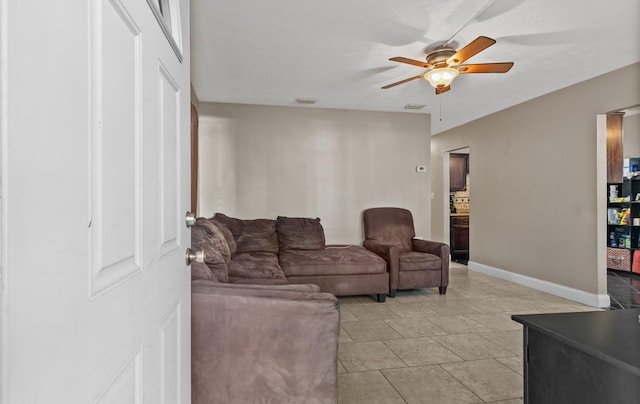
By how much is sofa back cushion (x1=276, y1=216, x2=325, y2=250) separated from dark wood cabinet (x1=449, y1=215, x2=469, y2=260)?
3563 mm

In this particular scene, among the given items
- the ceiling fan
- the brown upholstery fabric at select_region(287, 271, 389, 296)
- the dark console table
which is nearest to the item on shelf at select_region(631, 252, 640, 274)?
the brown upholstery fabric at select_region(287, 271, 389, 296)

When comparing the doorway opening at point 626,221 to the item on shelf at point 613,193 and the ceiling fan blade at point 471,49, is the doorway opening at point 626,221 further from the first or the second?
the ceiling fan blade at point 471,49

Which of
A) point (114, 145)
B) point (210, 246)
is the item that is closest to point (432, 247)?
point (210, 246)

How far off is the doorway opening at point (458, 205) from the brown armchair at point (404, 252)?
222cm

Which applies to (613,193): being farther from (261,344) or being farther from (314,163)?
(261,344)

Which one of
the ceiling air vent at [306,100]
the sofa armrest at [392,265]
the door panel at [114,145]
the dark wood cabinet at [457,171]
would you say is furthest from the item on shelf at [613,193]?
the door panel at [114,145]

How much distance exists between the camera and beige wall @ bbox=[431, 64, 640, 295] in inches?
159

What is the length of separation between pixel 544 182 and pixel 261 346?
4.45 metres

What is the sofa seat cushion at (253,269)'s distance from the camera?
3.24m

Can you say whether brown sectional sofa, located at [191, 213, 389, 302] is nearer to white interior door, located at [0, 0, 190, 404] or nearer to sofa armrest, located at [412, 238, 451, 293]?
sofa armrest, located at [412, 238, 451, 293]

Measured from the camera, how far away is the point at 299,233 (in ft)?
15.7

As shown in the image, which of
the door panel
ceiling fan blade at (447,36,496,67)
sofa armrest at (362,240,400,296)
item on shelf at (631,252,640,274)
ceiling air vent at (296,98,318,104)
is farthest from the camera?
item on shelf at (631,252,640,274)

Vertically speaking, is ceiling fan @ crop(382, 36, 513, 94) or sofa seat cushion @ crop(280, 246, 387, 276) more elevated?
ceiling fan @ crop(382, 36, 513, 94)

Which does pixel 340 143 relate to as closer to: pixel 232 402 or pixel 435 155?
pixel 435 155
